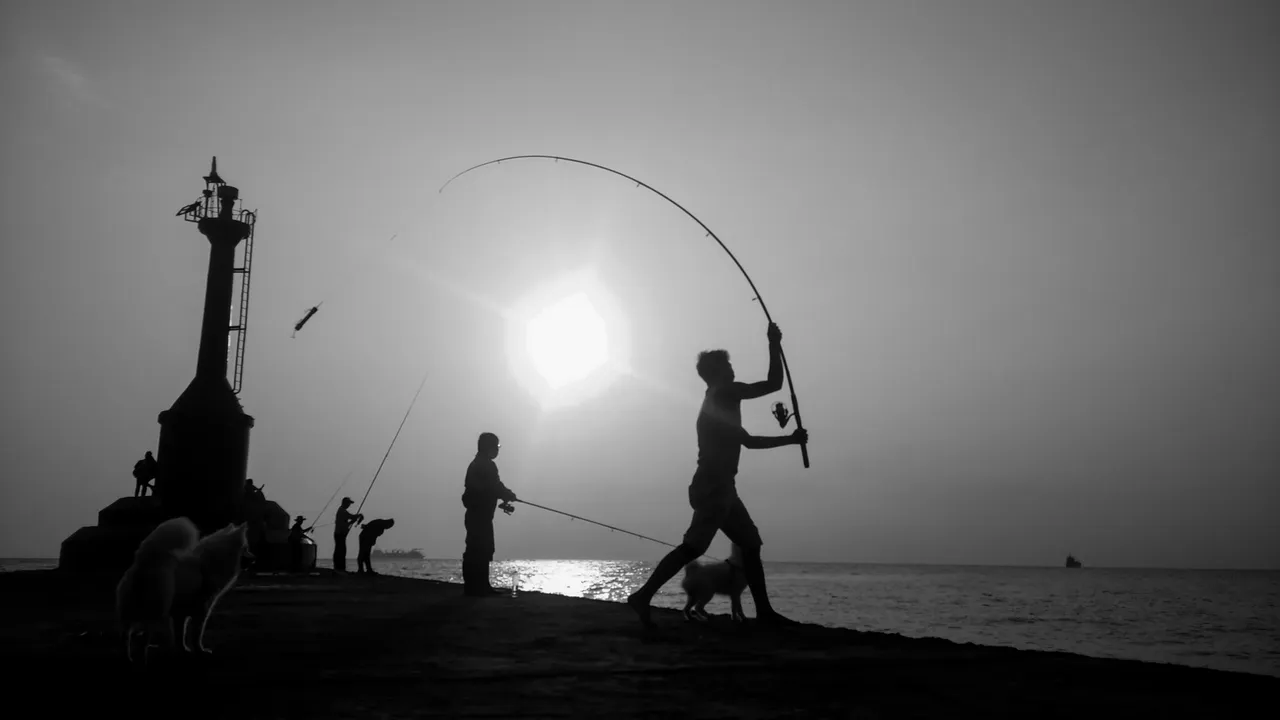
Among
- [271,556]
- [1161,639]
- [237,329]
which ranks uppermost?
[237,329]

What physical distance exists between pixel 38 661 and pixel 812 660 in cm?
405

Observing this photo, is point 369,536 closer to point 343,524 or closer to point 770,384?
point 343,524

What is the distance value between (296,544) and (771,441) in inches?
1090

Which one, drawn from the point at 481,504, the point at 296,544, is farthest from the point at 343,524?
the point at 481,504

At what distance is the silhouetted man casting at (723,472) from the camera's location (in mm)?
6117

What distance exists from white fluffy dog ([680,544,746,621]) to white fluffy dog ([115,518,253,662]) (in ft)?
13.7

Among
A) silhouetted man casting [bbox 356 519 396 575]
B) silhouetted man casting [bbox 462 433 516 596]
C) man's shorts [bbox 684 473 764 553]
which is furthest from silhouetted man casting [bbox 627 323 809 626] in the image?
silhouetted man casting [bbox 356 519 396 575]

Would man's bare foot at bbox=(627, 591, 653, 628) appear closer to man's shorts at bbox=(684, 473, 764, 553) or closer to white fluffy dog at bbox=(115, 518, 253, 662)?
man's shorts at bbox=(684, 473, 764, 553)

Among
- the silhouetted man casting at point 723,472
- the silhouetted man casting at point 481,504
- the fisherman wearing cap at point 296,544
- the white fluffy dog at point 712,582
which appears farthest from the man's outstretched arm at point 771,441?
the fisherman wearing cap at point 296,544

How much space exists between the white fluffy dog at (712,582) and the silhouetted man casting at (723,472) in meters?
1.20

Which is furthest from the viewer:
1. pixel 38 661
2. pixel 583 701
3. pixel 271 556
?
pixel 271 556

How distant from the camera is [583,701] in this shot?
3.30 metres

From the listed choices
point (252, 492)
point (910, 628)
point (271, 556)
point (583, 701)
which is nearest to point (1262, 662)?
Result: point (910, 628)

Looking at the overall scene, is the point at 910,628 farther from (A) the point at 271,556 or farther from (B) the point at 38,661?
(B) the point at 38,661
